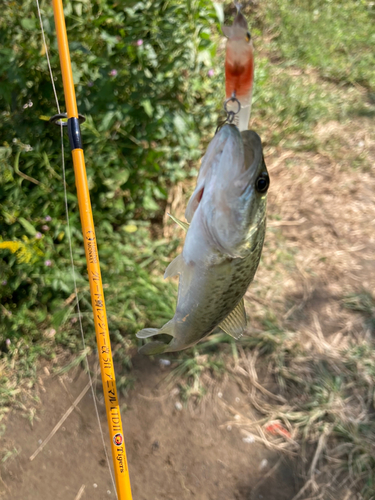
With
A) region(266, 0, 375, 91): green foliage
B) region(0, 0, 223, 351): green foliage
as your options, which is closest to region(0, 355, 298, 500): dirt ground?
region(0, 0, 223, 351): green foliage

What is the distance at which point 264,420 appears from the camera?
8.16 ft

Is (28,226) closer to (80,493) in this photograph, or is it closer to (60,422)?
(60,422)

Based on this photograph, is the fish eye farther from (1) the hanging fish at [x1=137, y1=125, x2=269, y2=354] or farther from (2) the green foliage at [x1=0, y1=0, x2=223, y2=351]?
(2) the green foliage at [x1=0, y1=0, x2=223, y2=351]

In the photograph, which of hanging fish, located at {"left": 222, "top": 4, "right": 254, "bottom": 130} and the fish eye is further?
the fish eye

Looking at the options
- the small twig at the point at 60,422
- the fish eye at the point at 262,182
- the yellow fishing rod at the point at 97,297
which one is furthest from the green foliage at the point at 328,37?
the fish eye at the point at 262,182

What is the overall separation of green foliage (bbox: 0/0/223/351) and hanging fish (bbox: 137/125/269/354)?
4.53 ft

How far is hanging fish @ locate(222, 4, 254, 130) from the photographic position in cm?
86

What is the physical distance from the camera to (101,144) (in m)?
2.51

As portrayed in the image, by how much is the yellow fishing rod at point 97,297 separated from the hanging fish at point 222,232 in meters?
0.32

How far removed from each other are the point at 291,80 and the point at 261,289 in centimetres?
263

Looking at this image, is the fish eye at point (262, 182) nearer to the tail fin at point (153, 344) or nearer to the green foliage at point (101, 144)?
the tail fin at point (153, 344)

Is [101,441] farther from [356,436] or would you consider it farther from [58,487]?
[356,436]

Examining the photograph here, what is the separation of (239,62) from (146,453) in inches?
86.3

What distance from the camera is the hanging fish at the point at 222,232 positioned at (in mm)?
990
